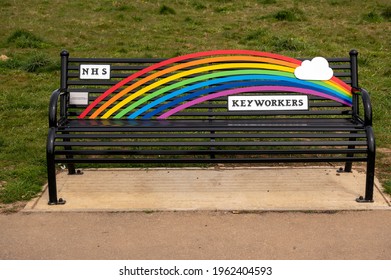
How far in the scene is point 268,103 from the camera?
5059 mm

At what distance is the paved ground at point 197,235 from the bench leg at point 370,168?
0.18 m

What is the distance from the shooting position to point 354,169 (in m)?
5.38

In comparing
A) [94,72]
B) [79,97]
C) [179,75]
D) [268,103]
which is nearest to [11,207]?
[79,97]

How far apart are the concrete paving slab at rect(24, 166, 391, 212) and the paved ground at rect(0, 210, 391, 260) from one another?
0.45 feet

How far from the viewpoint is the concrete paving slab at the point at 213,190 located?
4.55 metres

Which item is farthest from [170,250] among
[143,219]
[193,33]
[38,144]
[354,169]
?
[193,33]

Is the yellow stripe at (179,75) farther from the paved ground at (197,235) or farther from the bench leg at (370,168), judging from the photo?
the paved ground at (197,235)

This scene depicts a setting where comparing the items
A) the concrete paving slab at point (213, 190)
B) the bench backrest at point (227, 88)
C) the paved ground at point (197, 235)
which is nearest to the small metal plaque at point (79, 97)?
the bench backrest at point (227, 88)

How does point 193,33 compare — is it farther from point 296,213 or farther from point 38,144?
point 296,213

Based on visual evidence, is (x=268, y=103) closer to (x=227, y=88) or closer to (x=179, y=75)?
(x=227, y=88)

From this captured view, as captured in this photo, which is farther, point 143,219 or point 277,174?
point 277,174

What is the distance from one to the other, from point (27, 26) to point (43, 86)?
5.14m

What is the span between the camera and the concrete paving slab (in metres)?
4.55

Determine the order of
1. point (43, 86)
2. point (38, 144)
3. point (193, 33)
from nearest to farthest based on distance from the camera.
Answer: point (38, 144) → point (43, 86) → point (193, 33)
